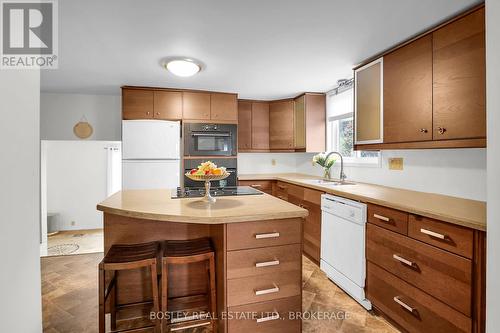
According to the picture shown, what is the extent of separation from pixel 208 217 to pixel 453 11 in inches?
81.3

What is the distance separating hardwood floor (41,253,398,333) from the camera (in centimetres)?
191

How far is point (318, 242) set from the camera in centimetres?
294

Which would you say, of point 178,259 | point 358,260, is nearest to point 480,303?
point 358,260

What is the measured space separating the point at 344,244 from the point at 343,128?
1.84 metres

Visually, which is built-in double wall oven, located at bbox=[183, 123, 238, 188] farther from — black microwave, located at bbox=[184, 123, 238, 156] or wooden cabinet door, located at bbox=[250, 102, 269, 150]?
wooden cabinet door, located at bbox=[250, 102, 269, 150]

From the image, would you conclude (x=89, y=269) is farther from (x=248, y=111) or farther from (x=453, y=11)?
(x=453, y=11)

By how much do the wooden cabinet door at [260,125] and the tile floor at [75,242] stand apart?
112 inches

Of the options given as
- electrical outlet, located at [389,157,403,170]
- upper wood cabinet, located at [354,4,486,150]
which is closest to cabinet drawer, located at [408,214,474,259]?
upper wood cabinet, located at [354,4,486,150]

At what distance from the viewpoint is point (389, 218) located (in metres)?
1.90

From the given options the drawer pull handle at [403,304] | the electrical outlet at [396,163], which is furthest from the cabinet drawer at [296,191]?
the drawer pull handle at [403,304]

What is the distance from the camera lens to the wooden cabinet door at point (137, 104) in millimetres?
3477

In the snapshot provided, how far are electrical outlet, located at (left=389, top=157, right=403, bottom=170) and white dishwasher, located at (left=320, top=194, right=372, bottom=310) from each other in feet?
2.42

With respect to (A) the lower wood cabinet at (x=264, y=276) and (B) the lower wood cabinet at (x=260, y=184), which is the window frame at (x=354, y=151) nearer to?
(B) the lower wood cabinet at (x=260, y=184)

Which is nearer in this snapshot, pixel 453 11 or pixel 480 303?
pixel 480 303
